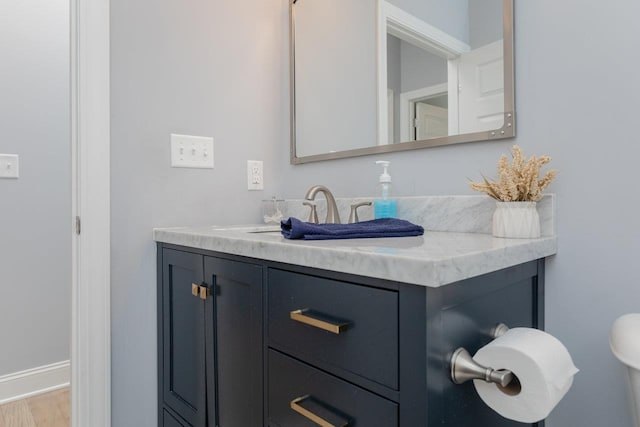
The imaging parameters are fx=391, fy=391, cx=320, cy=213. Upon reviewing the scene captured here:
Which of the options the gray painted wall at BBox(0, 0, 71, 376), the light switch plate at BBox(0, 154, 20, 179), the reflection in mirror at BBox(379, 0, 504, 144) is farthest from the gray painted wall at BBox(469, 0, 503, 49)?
the light switch plate at BBox(0, 154, 20, 179)

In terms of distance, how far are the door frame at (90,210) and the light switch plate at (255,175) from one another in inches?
20.1

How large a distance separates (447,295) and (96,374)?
1.16 metres

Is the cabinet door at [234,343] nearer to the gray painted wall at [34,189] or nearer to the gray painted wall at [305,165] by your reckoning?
the gray painted wall at [305,165]

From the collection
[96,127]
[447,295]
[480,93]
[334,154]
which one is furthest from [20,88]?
[447,295]

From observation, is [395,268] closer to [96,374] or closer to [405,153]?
[405,153]

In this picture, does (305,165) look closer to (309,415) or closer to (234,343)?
(234,343)

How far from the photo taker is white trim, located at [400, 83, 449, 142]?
1.18 m

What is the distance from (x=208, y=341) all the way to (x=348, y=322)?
57cm

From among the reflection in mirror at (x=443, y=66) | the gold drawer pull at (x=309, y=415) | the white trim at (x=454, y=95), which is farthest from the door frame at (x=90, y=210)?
the white trim at (x=454, y=95)

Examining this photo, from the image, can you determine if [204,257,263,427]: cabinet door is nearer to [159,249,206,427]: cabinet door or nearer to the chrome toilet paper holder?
[159,249,206,427]: cabinet door

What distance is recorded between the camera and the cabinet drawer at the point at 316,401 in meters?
0.64

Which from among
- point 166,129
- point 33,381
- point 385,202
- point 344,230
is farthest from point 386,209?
point 33,381

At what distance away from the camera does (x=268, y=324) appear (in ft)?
2.83

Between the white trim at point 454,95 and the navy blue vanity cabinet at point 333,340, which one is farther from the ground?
the white trim at point 454,95
